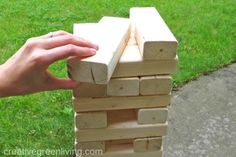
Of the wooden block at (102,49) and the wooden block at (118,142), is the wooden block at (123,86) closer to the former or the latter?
the wooden block at (102,49)

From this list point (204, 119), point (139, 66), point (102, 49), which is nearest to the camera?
point (102, 49)

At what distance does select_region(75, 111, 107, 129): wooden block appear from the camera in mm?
2170

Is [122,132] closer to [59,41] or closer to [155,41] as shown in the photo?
[155,41]

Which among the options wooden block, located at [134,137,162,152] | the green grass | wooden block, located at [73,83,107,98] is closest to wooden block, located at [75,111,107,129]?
wooden block, located at [73,83,107,98]

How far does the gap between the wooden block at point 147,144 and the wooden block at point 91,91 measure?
360mm

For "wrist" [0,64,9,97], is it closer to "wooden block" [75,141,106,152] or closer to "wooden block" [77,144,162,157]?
"wooden block" [75,141,106,152]

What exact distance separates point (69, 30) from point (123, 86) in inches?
128

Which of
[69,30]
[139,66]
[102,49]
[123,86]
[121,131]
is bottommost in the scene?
[69,30]

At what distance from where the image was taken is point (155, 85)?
2.14 meters

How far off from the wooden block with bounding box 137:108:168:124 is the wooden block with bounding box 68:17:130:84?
0.35 m

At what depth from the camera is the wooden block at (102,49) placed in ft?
5.95

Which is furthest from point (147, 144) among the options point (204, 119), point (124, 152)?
point (204, 119)

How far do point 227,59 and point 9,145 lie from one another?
267cm

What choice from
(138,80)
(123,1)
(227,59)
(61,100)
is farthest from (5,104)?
(123,1)
